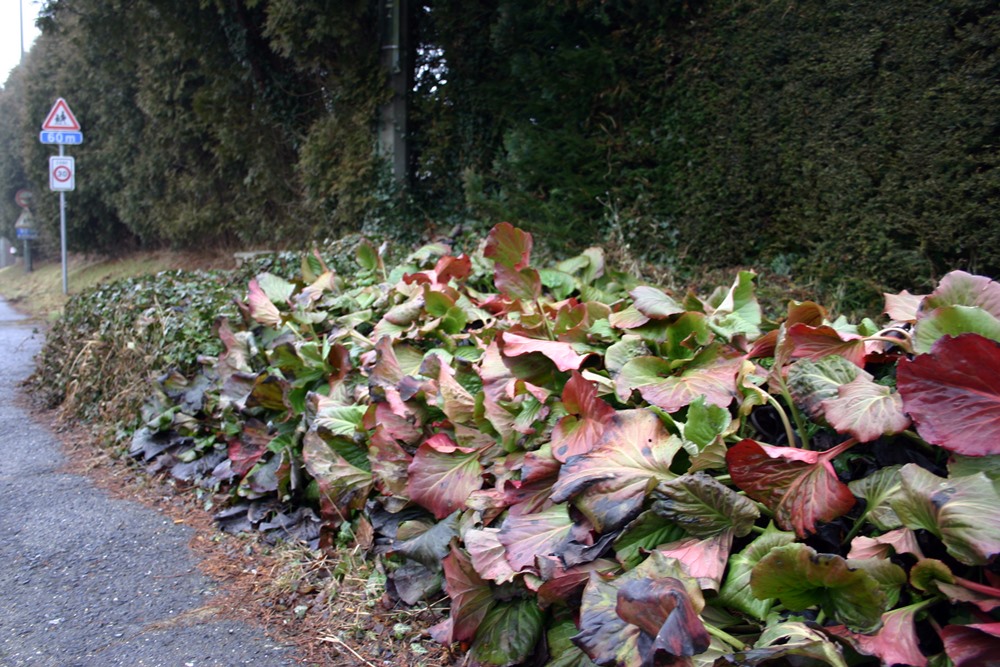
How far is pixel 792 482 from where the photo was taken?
1.68 m

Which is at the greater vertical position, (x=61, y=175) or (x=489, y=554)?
(x=61, y=175)

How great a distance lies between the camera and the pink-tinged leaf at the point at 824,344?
1914 mm

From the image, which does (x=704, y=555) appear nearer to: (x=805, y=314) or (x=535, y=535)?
(x=535, y=535)

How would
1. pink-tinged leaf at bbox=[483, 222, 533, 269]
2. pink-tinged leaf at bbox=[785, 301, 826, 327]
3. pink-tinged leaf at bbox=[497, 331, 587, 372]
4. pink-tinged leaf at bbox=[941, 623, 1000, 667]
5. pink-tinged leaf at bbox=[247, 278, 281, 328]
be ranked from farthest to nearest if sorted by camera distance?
pink-tinged leaf at bbox=[247, 278, 281, 328] < pink-tinged leaf at bbox=[483, 222, 533, 269] < pink-tinged leaf at bbox=[497, 331, 587, 372] < pink-tinged leaf at bbox=[785, 301, 826, 327] < pink-tinged leaf at bbox=[941, 623, 1000, 667]

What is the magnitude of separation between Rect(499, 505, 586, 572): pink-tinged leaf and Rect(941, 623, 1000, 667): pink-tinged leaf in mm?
813

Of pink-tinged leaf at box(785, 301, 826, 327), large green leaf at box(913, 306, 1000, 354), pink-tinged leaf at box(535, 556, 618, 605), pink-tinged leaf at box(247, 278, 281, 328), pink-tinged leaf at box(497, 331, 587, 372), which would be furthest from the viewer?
pink-tinged leaf at box(247, 278, 281, 328)

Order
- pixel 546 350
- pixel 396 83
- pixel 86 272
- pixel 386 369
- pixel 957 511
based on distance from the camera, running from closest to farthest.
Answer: pixel 957 511 → pixel 546 350 → pixel 386 369 → pixel 396 83 → pixel 86 272

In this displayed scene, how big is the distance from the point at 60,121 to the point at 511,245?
1194cm

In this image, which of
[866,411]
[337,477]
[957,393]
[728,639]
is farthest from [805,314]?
[337,477]

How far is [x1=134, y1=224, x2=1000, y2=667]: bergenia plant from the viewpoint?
1464 mm

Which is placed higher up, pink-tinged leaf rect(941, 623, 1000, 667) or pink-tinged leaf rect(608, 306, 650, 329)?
pink-tinged leaf rect(608, 306, 650, 329)

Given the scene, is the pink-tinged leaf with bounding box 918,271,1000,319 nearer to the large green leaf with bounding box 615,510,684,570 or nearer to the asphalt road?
the large green leaf with bounding box 615,510,684,570

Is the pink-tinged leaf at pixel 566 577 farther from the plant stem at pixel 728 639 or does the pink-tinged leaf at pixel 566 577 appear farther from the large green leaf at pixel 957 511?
the large green leaf at pixel 957 511

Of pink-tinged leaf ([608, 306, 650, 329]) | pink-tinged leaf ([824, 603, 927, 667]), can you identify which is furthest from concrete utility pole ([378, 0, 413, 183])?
pink-tinged leaf ([824, 603, 927, 667])
